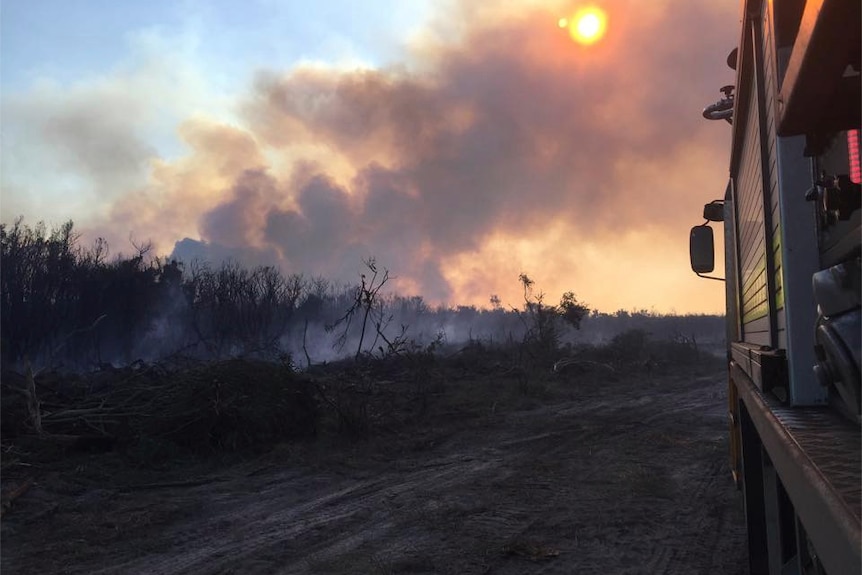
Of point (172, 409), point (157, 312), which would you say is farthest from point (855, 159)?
point (157, 312)

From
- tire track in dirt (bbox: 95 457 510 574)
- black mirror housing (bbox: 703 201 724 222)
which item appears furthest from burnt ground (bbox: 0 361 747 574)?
black mirror housing (bbox: 703 201 724 222)

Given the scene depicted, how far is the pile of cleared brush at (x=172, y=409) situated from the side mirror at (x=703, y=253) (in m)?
7.41

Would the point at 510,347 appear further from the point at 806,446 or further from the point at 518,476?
the point at 806,446

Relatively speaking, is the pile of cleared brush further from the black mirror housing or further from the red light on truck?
the red light on truck

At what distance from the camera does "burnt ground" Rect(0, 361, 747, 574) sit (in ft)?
16.9

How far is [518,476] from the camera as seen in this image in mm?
8000

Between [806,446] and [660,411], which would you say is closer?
[806,446]

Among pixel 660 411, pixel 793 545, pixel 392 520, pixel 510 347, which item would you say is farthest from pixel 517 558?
pixel 510 347

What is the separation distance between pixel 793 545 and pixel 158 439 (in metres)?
8.88

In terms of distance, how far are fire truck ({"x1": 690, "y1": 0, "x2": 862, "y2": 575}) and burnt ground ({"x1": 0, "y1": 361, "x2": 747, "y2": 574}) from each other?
7.00ft

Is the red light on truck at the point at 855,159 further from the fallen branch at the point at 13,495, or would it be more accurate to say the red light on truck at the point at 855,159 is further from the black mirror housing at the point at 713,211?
the fallen branch at the point at 13,495

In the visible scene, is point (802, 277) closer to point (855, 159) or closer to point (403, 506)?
point (855, 159)

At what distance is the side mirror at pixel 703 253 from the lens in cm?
572

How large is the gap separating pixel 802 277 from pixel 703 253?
3.99 metres
